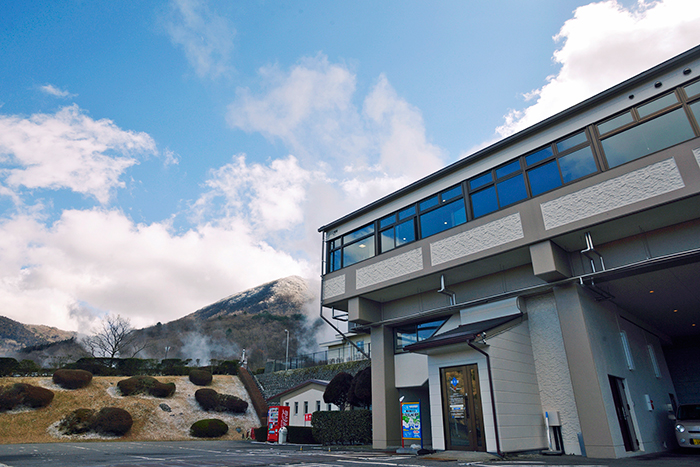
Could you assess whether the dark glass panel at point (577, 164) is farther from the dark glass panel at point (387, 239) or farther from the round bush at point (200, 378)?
the round bush at point (200, 378)

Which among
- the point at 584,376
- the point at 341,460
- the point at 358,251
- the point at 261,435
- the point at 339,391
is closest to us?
the point at 341,460

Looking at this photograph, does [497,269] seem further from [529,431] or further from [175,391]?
[175,391]

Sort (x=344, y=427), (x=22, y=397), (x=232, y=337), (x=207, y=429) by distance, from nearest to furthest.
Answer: (x=344, y=427) < (x=22, y=397) < (x=207, y=429) < (x=232, y=337)

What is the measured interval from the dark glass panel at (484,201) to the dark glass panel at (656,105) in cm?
395

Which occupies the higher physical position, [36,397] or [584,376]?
[584,376]

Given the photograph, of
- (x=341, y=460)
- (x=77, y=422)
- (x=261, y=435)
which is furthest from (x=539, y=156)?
(x=77, y=422)

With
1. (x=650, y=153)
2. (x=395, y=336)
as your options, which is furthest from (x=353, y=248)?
(x=650, y=153)

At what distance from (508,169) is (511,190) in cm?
76

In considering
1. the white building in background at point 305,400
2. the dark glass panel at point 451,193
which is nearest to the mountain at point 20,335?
the white building in background at point 305,400

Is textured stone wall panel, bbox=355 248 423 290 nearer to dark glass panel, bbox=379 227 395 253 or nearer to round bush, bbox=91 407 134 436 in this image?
dark glass panel, bbox=379 227 395 253

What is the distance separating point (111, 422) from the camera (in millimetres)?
22844

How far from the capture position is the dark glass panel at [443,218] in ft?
40.6

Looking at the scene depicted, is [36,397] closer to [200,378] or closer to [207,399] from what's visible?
[207,399]

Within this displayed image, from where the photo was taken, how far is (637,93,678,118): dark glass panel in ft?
29.2
